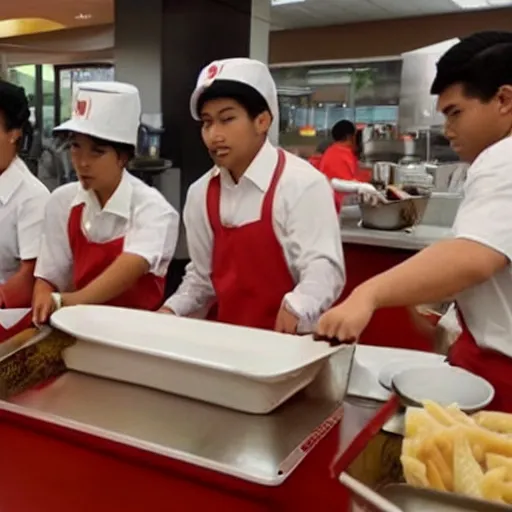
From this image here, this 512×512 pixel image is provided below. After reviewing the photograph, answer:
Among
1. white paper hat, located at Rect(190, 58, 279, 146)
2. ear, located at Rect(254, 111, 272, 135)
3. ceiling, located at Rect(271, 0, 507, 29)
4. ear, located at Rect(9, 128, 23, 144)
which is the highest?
ceiling, located at Rect(271, 0, 507, 29)

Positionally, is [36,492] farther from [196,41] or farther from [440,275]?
[196,41]

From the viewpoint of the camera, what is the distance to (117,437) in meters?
0.85

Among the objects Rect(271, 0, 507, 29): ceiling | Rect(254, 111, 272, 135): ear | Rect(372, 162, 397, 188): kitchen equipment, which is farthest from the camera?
Rect(271, 0, 507, 29): ceiling

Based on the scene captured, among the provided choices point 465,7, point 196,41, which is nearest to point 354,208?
point 196,41

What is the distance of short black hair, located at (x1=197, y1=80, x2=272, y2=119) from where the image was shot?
1453mm

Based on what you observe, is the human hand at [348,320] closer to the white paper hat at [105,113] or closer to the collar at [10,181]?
the white paper hat at [105,113]

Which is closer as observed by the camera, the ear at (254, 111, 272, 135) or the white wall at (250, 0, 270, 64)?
the ear at (254, 111, 272, 135)

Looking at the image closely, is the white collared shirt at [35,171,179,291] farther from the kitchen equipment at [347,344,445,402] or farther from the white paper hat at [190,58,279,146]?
the kitchen equipment at [347,344,445,402]

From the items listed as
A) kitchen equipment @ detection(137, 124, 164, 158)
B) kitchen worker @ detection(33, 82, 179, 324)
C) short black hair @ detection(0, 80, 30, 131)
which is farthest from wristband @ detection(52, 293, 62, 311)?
kitchen equipment @ detection(137, 124, 164, 158)

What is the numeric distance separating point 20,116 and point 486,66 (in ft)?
3.90

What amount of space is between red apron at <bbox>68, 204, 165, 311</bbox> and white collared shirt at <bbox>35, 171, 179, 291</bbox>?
0.05 ft

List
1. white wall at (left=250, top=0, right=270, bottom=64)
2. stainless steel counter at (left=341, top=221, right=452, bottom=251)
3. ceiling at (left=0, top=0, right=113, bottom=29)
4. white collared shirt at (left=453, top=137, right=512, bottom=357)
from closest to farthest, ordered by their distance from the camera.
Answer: white collared shirt at (left=453, top=137, right=512, bottom=357), stainless steel counter at (left=341, top=221, right=452, bottom=251), white wall at (left=250, top=0, right=270, bottom=64), ceiling at (left=0, top=0, right=113, bottom=29)

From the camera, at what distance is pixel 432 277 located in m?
0.98

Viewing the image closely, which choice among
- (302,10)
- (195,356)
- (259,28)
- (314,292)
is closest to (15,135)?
(314,292)
